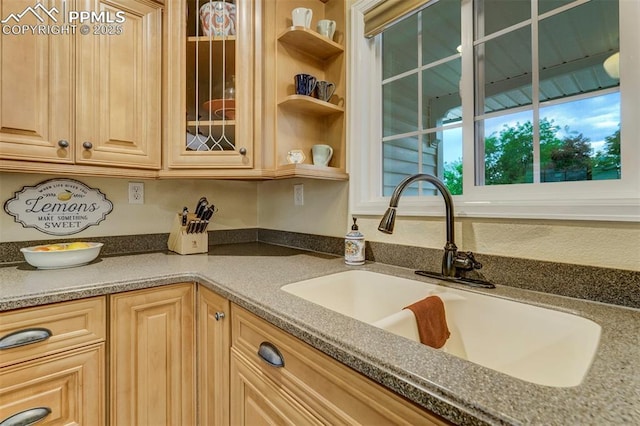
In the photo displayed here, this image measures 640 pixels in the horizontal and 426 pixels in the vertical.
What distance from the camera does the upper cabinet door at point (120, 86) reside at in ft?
4.09

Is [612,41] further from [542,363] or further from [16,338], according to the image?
[16,338]

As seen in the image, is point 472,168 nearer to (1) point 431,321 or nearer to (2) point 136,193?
(1) point 431,321

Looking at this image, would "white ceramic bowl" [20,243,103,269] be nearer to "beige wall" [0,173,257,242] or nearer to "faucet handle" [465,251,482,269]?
"beige wall" [0,173,257,242]

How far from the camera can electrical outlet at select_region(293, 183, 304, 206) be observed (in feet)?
5.83

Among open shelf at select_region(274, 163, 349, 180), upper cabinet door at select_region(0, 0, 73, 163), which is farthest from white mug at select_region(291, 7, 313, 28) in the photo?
upper cabinet door at select_region(0, 0, 73, 163)

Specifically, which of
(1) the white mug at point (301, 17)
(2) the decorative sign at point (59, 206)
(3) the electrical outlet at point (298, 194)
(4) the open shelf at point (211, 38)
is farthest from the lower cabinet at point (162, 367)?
(1) the white mug at point (301, 17)

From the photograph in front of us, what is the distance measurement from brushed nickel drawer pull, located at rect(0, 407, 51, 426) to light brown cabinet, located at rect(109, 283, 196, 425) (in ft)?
0.56

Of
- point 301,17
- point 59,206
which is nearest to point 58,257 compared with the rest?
point 59,206

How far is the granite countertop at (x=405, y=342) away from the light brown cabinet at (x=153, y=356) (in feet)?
0.22

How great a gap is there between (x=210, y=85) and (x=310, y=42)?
52 cm

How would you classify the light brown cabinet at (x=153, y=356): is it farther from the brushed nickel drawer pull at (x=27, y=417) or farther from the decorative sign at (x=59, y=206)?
the decorative sign at (x=59, y=206)

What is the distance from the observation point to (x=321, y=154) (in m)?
1.55

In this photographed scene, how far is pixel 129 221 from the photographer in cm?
163

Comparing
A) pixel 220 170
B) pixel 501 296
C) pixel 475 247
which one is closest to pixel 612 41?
pixel 475 247
